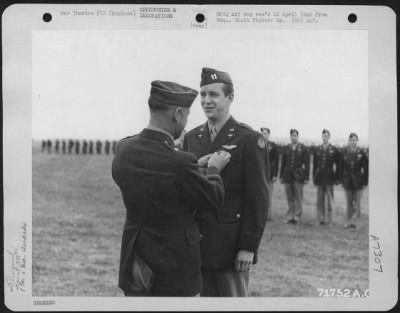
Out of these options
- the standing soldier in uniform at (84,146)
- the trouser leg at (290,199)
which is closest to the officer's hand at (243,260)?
the trouser leg at (290,199)

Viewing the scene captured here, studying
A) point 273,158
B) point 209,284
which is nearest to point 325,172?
point 273,158

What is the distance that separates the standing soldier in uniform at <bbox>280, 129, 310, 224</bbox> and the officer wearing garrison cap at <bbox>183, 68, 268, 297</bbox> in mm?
103

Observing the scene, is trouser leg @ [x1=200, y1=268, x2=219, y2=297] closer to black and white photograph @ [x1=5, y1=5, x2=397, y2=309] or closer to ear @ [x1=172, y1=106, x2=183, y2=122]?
black and white photograph @ [x1=5, y1=5, x2=397, y2=309]

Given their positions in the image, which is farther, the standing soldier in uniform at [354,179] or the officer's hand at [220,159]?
the standing soldier in uniform at [354,179]

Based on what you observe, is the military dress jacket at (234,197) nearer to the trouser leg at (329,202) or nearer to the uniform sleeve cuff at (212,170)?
the uniform sleeve cuff at (212,170)

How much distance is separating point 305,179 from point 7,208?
1.17m

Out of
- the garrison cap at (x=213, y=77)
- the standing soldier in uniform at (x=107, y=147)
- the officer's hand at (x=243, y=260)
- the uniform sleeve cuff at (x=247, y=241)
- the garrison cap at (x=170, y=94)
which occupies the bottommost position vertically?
the officer's hand at (x=243, y=260)

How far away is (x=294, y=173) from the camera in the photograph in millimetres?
1885

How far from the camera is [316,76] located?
190 centimetres

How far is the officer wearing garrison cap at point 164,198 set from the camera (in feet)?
5.73

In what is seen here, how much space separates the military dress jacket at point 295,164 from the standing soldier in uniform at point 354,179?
0.15 m

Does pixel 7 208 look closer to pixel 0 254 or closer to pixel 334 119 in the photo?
pixel 0 254

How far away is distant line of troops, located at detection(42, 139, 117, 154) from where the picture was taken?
1.86 m

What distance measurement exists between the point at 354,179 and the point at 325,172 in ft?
Answer: 0.37
